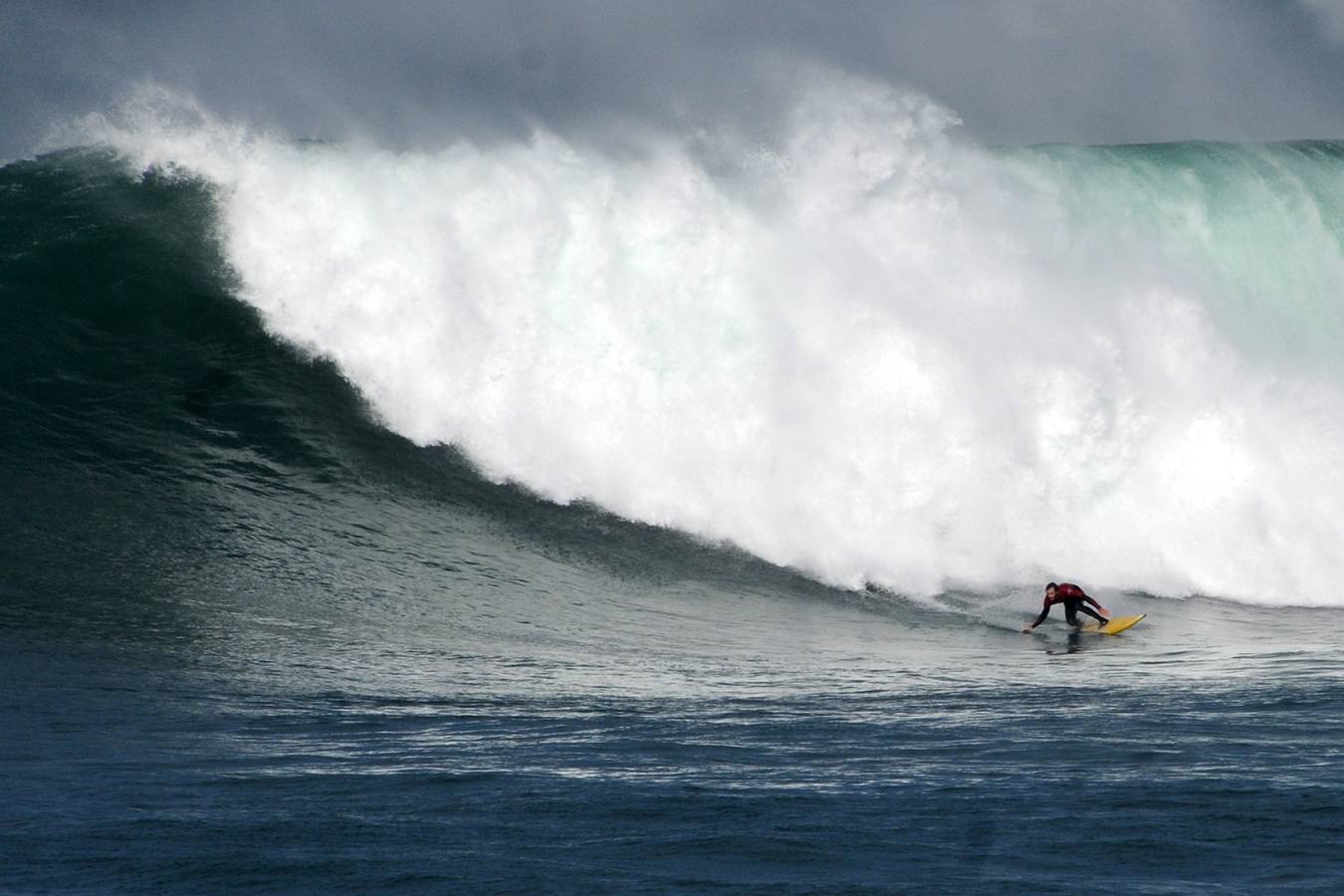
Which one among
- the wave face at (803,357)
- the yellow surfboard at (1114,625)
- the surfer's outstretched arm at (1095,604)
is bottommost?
the yellow surfboard at (1114,625)

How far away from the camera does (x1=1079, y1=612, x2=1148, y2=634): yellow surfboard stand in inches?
485

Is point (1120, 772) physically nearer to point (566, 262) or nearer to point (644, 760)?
point (644, 760)

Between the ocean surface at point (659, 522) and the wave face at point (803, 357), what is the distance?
0.05 m

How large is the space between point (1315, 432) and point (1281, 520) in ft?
6.09

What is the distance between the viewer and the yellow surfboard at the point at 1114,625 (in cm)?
1233

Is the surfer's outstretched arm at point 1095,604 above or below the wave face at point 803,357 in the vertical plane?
below

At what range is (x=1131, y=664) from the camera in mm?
10297

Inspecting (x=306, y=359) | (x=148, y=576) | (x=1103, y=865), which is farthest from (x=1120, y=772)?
(x=306, y=359)

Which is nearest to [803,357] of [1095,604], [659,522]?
[659,522]

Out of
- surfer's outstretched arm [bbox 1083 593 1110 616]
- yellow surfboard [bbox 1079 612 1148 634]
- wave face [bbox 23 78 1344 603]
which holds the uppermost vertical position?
wave face [bbox 23 78 1344 603]

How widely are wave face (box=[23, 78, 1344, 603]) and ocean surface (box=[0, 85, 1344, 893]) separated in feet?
0.17

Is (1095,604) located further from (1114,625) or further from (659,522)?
(659,522)

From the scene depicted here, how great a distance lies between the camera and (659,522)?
1466cm

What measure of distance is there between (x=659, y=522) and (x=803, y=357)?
274cm
